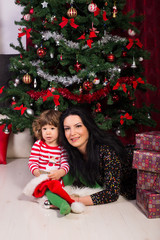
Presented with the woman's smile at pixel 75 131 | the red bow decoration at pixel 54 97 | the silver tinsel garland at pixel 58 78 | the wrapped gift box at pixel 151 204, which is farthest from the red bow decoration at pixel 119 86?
the wrapped gift box at pixel 151 204

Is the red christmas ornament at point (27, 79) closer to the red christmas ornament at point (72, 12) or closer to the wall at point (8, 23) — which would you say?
the red christmas ornament at point (72, 12)

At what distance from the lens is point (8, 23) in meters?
3.22

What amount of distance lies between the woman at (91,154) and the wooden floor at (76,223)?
0.10 meters

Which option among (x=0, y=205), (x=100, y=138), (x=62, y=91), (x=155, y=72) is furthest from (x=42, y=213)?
(x=155, y=72)

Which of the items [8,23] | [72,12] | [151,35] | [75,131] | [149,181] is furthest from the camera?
[8,23]

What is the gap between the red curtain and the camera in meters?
3.02

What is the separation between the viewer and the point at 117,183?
166 centimetres

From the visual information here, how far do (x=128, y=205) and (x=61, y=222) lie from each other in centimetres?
43

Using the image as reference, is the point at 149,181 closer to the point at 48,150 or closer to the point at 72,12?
the point at 48,150

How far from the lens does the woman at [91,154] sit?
5.43 feet

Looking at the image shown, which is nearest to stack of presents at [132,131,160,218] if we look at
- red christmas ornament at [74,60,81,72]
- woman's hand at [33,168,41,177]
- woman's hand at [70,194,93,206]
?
woman's hand at [70,194,93,206]

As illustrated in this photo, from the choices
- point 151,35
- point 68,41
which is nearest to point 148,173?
point 68,41

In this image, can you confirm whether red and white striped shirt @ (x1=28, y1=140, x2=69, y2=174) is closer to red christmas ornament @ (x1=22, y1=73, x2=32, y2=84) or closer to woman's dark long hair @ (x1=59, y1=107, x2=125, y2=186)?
woman's dark long hair @ (x1=59, y1=107, x2=125, y2=186)

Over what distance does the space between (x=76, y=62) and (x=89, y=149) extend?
902mm
